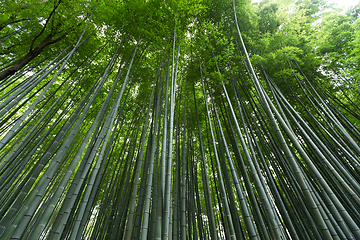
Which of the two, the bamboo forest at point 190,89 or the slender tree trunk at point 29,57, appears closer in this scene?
the bamboo forest at point 190,89

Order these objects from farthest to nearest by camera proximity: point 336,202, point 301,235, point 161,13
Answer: point 161,13 < point 301,235 < point 336,202

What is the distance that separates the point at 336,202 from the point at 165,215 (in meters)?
1.13

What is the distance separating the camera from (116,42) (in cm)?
296

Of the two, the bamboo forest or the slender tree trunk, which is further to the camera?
the slender tree trunk

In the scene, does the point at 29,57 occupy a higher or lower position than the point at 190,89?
lower

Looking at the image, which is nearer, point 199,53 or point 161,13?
point 161,13

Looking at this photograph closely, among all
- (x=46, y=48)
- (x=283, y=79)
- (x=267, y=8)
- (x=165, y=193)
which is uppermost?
A: (x=267, y=8)

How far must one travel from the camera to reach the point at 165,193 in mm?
1230

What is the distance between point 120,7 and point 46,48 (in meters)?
1.69

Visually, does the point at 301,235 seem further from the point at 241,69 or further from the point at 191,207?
the point at 241,69

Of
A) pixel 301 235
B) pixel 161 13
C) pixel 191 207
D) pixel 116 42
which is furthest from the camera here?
pixel 116 42

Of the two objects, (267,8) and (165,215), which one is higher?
(267,8)

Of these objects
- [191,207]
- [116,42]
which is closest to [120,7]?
[116,42]

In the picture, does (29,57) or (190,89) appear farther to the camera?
(190,89)
